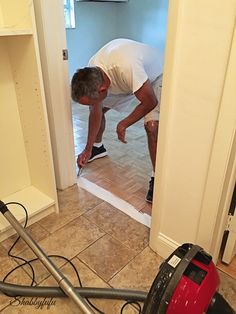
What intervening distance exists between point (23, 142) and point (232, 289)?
1.33 metres

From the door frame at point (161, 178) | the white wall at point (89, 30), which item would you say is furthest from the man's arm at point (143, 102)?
the white wall at point (89, 30)

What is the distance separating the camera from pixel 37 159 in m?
1.62

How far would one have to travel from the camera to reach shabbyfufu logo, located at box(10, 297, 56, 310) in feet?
3.79

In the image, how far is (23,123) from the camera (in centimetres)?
159

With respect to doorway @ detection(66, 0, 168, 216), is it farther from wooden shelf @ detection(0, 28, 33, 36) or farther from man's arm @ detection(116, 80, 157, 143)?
wooden shelf @ detection(0, 28, 33, 36)

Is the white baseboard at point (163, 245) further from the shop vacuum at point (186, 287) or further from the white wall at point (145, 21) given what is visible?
the white wall at point (145, 21)

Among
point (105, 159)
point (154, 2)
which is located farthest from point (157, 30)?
point (105, 159)

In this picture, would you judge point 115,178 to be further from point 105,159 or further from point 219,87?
point 219,87

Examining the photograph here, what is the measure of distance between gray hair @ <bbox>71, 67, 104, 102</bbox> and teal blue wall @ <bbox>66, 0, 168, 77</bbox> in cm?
227

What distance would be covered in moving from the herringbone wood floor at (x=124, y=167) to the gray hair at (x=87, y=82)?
0.64 meters

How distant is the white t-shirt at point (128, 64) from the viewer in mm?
1624

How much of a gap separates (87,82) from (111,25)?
9.19 ft

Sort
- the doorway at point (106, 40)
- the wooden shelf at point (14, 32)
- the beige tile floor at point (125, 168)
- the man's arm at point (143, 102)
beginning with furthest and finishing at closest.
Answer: the doorway at point (106, 40) < the beige tile floor at point (125, 168) < the man's arm at point (143, 102) < the wooden shelf at point (14, 32)

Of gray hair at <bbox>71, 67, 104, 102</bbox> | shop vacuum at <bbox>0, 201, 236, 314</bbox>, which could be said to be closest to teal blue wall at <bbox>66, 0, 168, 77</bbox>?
gray hair at <bbox>71, 67, 104, 102</bbox>
